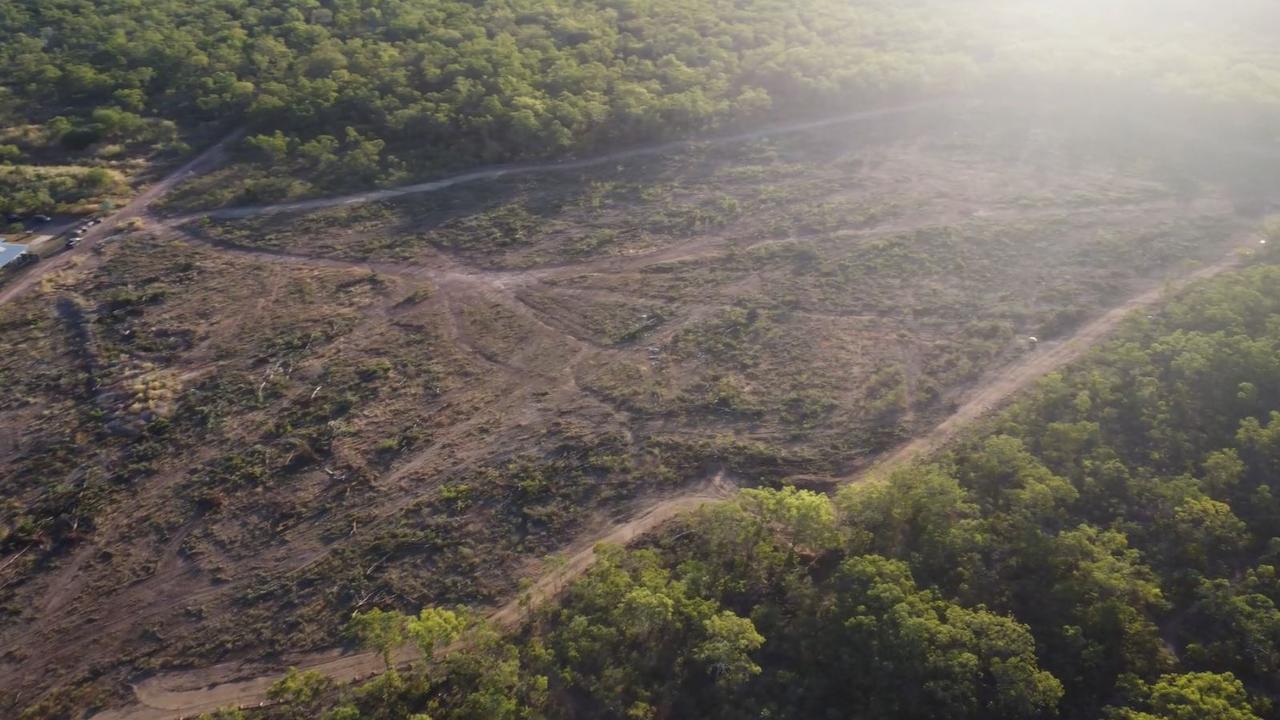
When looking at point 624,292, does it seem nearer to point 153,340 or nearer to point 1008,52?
point 153,340

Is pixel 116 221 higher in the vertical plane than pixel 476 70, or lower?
lower

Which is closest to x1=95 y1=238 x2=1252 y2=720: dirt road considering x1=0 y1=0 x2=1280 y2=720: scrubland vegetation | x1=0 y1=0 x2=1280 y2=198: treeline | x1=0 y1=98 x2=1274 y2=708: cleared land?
x1=0 y1=0 x2=1280 y2=720: scrubland vegetation

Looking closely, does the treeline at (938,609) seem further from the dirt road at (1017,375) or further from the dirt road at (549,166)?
the dirt road at (549,166)

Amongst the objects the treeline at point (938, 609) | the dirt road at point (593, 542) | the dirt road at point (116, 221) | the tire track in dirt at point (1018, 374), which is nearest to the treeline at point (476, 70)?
the dirt road at point (116, 221)

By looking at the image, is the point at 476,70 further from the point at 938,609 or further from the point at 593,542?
the point at 938,609

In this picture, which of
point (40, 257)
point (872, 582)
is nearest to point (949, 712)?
point (872, 582)

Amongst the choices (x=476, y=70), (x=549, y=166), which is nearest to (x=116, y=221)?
(x=476, y=70)
